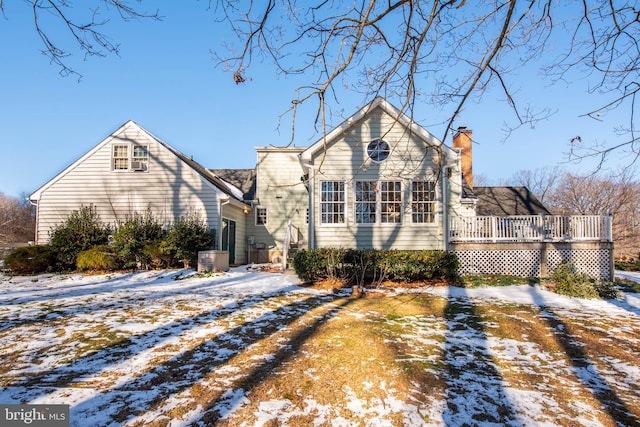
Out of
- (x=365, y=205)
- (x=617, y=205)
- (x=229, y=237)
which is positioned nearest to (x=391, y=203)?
(x=365, y=205)

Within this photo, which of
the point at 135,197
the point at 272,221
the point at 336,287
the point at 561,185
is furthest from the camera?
the point at 561,185

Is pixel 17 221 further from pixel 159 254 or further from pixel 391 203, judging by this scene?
pixel 391 203

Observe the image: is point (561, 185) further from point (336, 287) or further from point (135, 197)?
point (135, 197)

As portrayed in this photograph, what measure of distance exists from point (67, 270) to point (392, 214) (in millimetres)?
12018

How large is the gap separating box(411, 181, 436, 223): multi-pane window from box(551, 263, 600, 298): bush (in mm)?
3926

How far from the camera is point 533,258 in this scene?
451 inches

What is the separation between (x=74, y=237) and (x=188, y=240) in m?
4.42

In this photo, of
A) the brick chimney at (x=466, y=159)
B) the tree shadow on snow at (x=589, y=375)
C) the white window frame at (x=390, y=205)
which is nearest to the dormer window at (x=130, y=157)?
the white window frame at (x=390, y=205)

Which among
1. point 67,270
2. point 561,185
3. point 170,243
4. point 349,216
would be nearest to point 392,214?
point 349,216

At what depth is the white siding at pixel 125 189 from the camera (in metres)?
14.0

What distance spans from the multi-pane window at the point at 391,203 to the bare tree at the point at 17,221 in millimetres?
33612

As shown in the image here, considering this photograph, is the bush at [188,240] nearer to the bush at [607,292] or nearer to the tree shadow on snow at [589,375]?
the tree shadow on snow at [589,375]

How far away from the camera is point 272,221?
17.4 metres

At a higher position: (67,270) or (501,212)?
(501,212)
